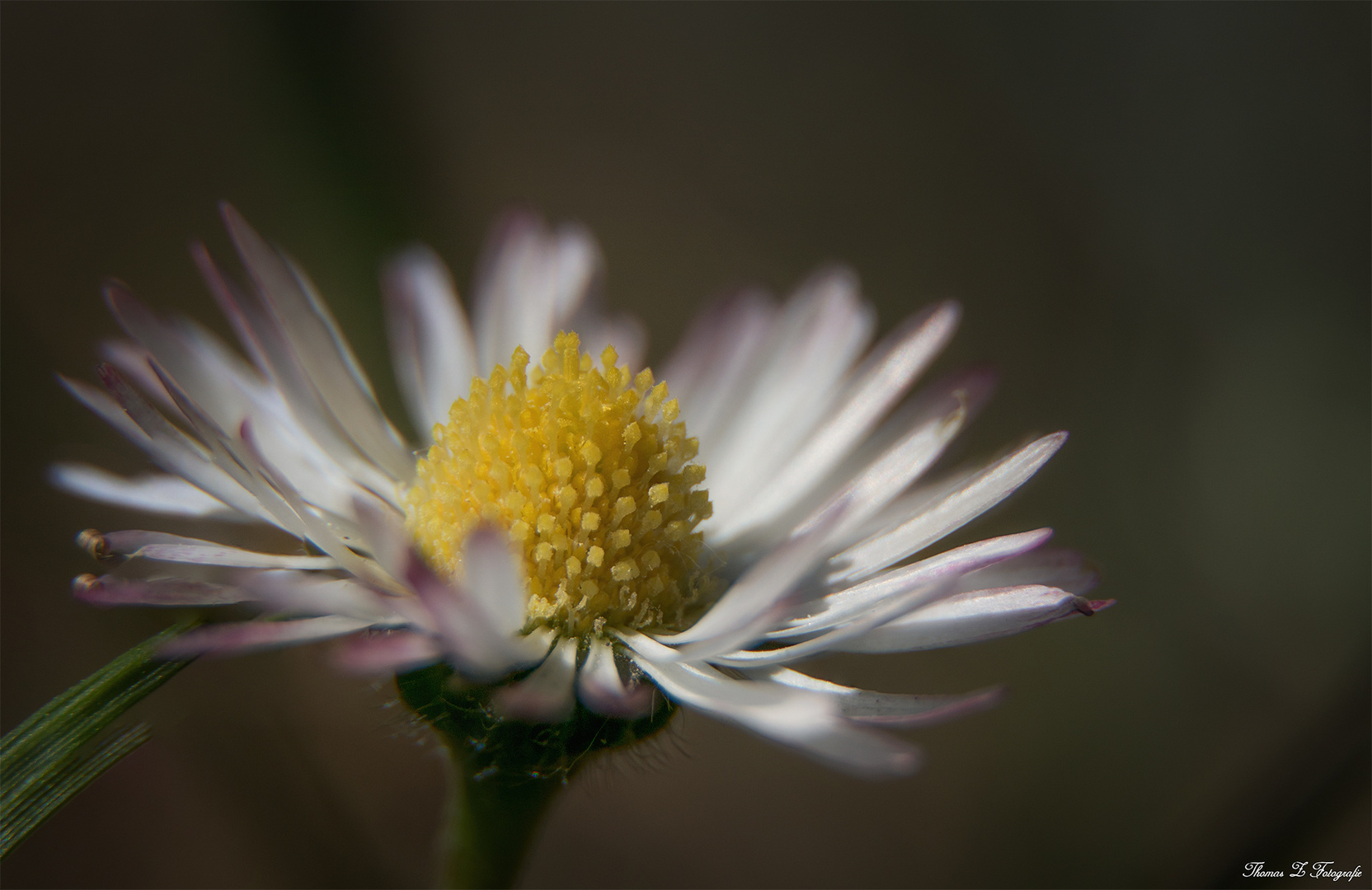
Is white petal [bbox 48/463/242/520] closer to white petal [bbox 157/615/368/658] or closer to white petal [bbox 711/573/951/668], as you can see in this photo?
white petal [bbox 157/615/368/658]

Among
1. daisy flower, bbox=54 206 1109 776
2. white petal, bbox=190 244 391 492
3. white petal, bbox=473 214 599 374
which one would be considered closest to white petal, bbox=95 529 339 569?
daisy flower, bbox=54 206 1109 776

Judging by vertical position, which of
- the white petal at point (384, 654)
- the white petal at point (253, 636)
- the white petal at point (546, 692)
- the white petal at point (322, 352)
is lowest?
the white petal at point (546, 692)

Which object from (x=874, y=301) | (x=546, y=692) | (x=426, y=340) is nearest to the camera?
(x=546, y=692)

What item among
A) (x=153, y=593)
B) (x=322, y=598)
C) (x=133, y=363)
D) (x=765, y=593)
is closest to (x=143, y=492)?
(x=133, y=363)

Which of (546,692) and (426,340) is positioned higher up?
(426,340)

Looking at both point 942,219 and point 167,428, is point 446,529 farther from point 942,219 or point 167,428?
point 942,219

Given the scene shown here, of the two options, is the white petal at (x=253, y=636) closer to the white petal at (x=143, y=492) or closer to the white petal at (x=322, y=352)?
the white petal at (x=143, y=492)

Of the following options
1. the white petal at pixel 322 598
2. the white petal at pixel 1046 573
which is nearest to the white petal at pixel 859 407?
the white petal at pixel 1046 573

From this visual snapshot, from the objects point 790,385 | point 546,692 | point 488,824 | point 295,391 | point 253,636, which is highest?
point 295,391

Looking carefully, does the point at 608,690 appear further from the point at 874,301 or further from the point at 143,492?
the point at 874,301
